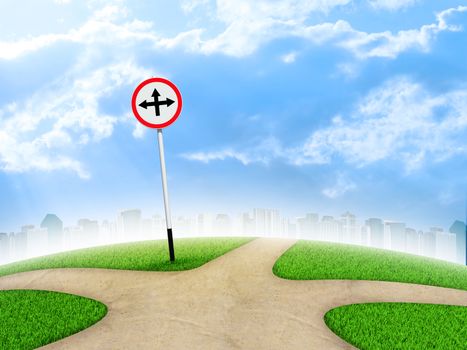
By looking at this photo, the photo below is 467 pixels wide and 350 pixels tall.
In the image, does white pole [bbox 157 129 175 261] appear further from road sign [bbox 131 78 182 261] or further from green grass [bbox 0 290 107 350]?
green grass [bbox 0 290 107 350]

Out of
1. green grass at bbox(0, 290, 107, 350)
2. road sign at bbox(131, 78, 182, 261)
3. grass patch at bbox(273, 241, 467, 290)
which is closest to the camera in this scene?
green grass at bbox(0, 290, 107, 350)

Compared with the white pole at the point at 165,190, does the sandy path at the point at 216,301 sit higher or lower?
lower

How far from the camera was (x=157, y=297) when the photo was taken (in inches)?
268

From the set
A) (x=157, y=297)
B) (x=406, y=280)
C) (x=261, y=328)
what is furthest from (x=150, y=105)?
(x=406, y=280)

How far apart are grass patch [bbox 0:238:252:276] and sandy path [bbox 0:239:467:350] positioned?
36 centimetres

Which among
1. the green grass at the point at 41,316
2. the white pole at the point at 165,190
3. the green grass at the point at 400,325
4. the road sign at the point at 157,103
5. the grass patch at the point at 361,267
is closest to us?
the green grass at the point at 400,325

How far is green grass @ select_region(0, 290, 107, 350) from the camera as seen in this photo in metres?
5.62

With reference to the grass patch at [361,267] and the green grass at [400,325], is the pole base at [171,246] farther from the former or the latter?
the green grass at [400,325]

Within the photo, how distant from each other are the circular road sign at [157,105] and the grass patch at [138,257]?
271 cm

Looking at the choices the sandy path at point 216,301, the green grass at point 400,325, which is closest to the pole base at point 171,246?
the sandy path at point 216,301

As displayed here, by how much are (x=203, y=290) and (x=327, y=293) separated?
6.41 ft

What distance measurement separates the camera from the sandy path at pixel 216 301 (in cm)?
537

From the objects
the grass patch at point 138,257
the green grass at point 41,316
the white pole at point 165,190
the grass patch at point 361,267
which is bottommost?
the grass patch at point 361,267

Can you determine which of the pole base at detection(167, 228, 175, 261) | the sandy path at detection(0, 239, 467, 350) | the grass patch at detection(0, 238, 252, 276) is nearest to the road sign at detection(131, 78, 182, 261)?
the pole base at detection(167, 228, 175, 261)
